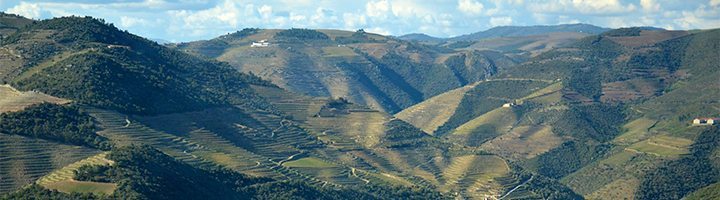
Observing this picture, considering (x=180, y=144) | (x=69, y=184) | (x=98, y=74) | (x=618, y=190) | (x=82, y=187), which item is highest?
(x=98, y=74)

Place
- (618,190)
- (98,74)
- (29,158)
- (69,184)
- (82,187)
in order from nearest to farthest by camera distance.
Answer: (82,187), (69,184), (29,158), (98,74), (618,190)

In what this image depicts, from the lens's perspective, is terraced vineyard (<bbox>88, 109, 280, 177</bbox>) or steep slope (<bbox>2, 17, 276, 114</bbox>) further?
steep slope (<bbox>2, 17, 276, 114</bbox>)

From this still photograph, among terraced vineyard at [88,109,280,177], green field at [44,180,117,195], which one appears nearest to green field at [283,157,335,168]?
terraced vineyard at [88,109,280,177]

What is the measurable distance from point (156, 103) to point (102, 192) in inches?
2135

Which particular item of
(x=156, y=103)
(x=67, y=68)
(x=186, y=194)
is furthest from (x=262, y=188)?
(x=67, y=68)

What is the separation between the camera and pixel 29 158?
12631 centimetres

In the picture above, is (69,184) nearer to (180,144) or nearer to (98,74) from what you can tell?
(180,144)

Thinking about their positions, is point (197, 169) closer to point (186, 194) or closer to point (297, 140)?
point (186, 194)

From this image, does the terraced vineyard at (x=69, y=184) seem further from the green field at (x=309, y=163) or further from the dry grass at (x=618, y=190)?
the dry grass at (x=618, y=190)

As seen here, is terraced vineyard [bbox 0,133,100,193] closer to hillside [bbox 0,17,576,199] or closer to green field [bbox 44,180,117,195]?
hillside [bbox 0,17,576,199]

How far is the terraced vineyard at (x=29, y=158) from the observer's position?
120m

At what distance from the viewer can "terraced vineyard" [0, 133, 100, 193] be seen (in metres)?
120

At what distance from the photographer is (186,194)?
4690 inches

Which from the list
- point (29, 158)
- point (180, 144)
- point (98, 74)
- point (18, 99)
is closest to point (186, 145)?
point (180, 144)
